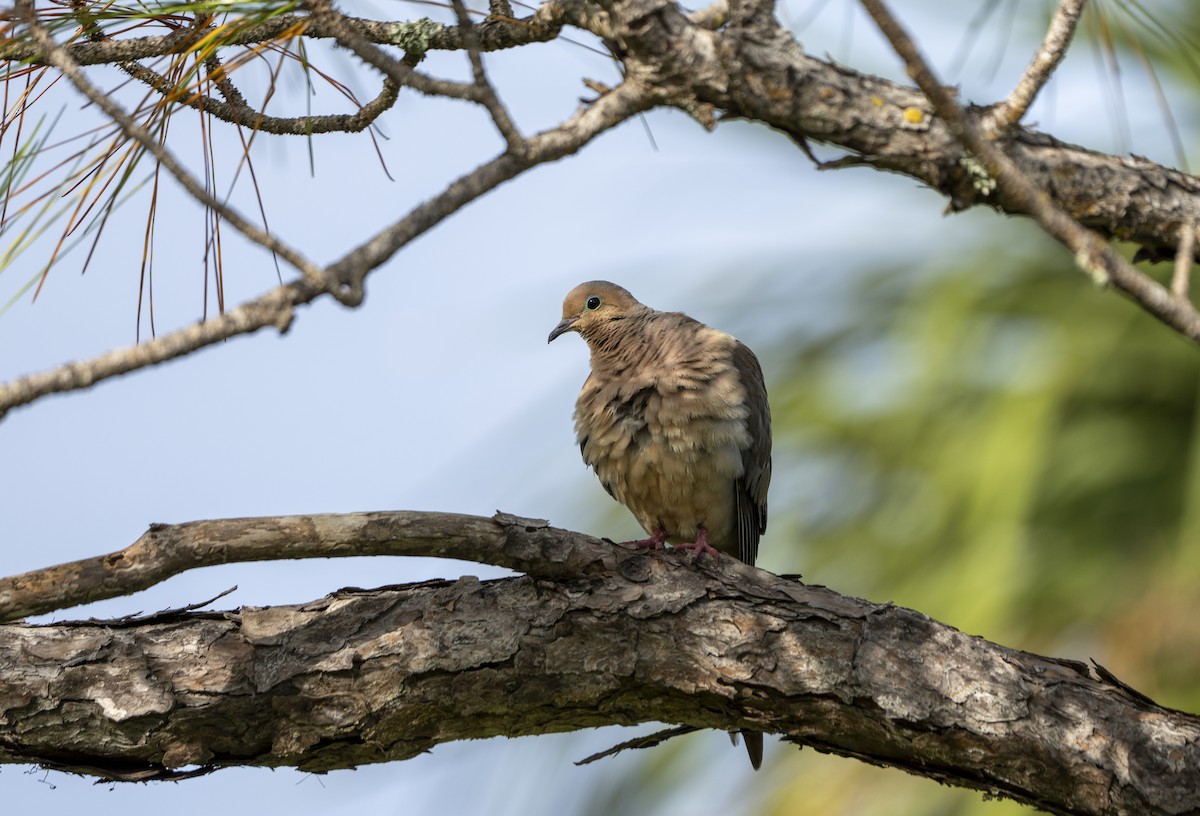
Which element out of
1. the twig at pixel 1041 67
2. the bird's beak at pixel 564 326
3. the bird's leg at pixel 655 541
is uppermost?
the bird's beak at pixel 564 326

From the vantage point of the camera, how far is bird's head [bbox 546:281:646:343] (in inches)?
160

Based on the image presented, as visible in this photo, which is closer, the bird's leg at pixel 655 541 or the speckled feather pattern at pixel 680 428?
the bird's leg at pixel 655 541

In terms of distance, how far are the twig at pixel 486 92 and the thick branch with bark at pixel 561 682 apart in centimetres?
72

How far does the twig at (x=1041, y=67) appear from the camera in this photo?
2305 mm

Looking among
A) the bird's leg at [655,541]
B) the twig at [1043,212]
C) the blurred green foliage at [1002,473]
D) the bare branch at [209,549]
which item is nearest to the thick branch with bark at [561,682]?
the bare branch at [209,549]

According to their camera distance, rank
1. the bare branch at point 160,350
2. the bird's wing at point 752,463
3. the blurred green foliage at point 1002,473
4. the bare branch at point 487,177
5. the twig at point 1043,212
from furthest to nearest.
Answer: the blurred green foliage at point 1002,473
the bird's wing at point 752,463
the twig at point 1043,212
the bare branch at point 487,177
the bare branch at point 160,350

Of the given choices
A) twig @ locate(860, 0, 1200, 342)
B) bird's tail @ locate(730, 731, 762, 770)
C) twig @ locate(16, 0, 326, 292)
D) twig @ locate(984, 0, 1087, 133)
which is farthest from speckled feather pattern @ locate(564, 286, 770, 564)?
twig @ locate(16, 0, 326, 292)

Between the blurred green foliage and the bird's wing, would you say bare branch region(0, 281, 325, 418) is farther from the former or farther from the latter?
the blurred green foliage

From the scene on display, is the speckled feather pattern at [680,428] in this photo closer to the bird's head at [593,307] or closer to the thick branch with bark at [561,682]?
the bird's head at [593,307]

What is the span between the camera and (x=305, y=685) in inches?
95.7

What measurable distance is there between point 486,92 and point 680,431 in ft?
5.49

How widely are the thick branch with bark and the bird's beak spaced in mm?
1701

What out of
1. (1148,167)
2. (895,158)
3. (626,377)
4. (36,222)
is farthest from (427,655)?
(1148,167)

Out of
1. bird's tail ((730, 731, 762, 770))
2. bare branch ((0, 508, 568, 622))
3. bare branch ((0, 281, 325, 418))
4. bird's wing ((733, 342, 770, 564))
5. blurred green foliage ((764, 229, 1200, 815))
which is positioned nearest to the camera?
bare branch ((0, 281, 325, 418))
